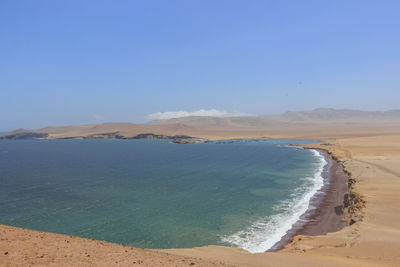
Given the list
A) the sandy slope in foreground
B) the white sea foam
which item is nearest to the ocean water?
the white sea foam

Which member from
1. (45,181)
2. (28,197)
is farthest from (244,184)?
(45,181)

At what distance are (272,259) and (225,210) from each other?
14230 mm

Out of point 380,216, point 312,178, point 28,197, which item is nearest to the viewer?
point 380,216

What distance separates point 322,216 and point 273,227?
609 cm

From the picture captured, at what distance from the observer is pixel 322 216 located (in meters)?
26.5

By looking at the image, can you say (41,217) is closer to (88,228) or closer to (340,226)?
(88,228)

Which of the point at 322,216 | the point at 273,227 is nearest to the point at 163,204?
the point at 273,227

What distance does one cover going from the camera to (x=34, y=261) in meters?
10.8

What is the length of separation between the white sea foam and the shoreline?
488mm

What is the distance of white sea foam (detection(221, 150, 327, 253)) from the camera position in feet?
68.2

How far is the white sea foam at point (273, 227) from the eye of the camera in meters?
20.8

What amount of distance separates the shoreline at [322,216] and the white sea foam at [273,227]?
488mm

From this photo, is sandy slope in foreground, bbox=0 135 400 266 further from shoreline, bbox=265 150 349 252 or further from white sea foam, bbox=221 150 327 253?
white sea foam, bbox=221 150 327 253

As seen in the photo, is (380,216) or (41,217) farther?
(41,217)
